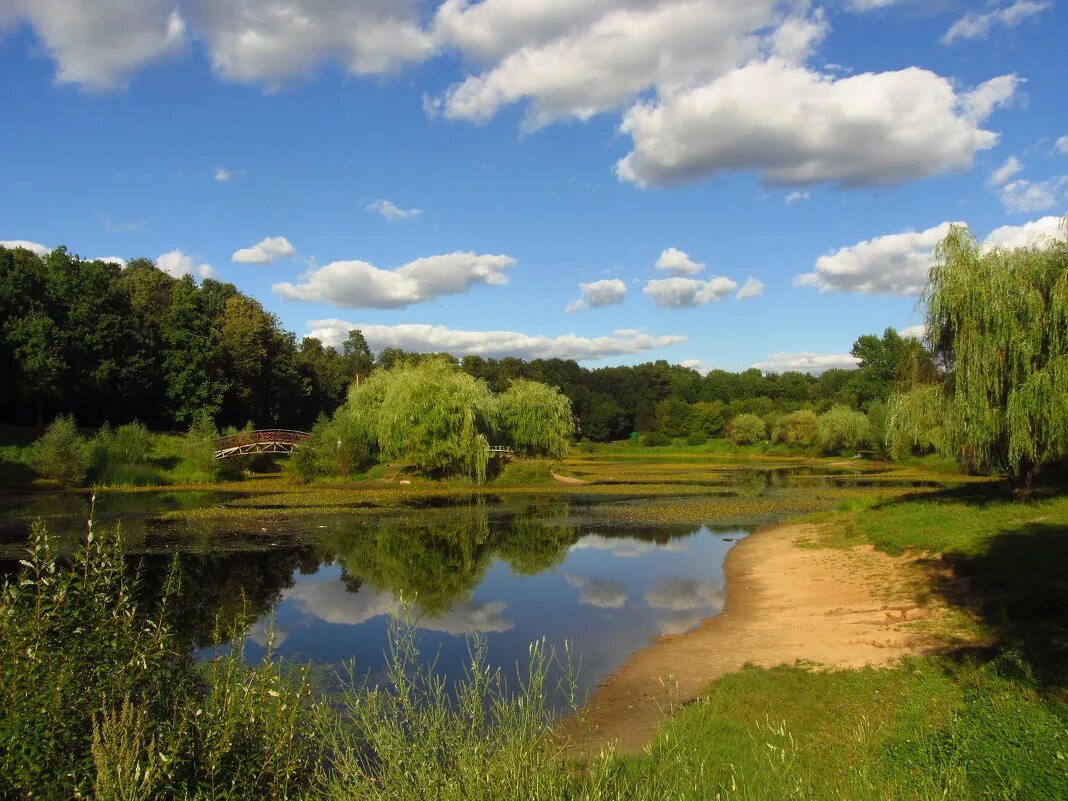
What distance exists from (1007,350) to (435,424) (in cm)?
2778

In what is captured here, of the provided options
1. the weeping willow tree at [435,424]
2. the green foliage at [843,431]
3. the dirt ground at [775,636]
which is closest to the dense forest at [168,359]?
the green foliage at [843,431]

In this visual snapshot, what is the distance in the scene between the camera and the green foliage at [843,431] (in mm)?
68688

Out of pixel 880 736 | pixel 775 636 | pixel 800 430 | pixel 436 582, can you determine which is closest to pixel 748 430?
pixel 800 430

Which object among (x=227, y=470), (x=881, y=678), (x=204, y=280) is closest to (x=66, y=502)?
(x=227, y=470)

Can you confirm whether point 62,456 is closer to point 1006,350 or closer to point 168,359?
point 168,359

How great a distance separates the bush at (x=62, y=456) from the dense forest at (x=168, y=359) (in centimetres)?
736

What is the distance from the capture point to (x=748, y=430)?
273 ft

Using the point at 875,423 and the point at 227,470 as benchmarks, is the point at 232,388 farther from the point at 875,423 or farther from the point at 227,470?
the point at 875,423

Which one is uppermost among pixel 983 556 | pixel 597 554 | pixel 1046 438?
pixel 1046 438

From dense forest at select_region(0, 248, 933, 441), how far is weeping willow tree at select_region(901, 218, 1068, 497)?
12.8 feet

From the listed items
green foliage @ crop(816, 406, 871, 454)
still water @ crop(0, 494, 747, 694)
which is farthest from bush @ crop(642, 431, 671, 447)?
still water @ crop(0, 494, 747, 694)

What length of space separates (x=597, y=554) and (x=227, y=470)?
29361mm

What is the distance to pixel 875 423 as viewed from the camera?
220ft

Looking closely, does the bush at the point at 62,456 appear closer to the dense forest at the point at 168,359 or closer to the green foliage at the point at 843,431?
the dense forest at the point at 168,359
